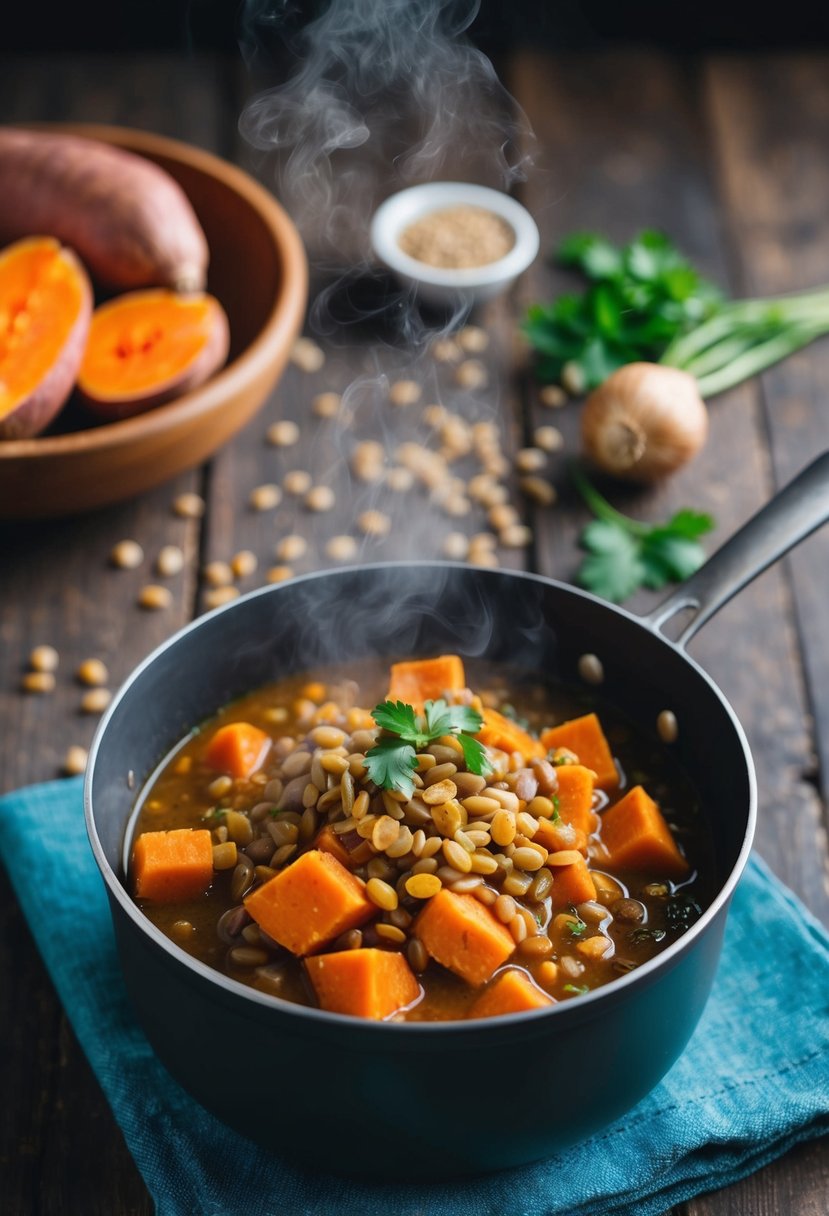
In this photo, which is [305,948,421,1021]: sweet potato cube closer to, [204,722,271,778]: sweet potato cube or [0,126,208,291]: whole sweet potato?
[204,722,271,778]: sweet potato cube

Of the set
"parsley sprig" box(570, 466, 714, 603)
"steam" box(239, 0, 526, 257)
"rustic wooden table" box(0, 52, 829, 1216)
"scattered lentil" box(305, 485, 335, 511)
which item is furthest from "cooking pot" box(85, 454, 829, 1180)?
"steam" box(239, 0, 526, 257)

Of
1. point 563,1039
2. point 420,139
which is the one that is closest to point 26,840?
point 563,1039

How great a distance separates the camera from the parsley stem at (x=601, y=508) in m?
3.38

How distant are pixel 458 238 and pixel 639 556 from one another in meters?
1.31

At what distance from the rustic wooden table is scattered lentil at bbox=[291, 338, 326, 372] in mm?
32

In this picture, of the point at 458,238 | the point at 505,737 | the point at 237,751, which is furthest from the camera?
the point at 458,238

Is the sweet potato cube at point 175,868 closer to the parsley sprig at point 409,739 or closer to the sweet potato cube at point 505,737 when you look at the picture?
the parsley sprig at point 409,739

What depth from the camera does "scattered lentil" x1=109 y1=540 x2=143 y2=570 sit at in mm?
3283

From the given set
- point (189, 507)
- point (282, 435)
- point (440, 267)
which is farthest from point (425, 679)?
point (440, 267)

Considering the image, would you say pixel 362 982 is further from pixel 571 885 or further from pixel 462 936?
pixel 571 885

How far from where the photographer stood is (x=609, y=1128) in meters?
2.14

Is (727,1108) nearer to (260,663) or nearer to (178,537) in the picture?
(260,663)

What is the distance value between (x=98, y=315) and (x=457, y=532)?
1.10 metres

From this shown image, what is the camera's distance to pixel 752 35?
532 centimetres
